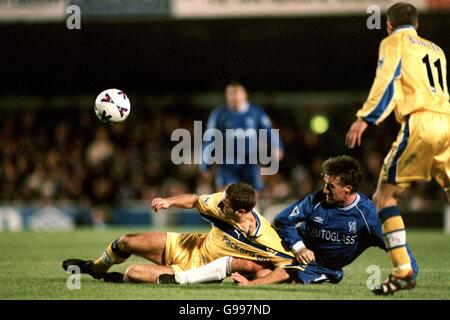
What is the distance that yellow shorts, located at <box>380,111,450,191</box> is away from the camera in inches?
223

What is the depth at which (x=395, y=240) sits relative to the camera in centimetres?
567

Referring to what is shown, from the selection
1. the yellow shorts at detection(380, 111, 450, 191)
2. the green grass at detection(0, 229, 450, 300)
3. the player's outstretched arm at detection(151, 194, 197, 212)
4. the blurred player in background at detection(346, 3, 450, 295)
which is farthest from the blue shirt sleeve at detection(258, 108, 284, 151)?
the yellow shorts at detection(380, 111, 450, 191)

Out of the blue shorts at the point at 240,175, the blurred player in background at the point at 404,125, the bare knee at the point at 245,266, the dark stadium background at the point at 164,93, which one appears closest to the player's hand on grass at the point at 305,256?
the bare knee at the point at 245,266

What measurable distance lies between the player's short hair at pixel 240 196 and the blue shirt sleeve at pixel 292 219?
39 centimetres

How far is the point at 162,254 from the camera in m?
6.46

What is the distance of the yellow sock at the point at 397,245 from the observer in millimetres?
5609

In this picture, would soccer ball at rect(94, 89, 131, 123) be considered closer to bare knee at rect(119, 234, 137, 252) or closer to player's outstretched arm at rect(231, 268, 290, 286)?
bare knee at rect(119, 234, 137, 252)

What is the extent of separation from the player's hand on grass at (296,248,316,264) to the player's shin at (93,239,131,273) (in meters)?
1.31

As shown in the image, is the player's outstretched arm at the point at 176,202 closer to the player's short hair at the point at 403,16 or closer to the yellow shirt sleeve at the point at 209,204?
the yellow shirt sleeve at the point at 209,204

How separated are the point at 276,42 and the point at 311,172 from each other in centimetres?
323

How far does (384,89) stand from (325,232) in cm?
132

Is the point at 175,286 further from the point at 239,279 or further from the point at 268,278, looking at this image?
the point at 268,278

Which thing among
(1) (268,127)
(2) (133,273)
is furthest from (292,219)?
(1) (268,127)
